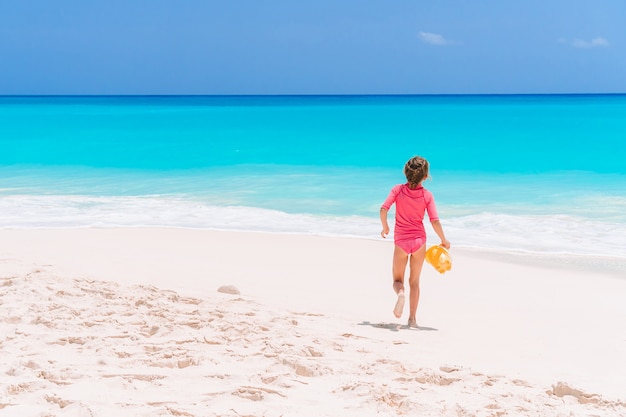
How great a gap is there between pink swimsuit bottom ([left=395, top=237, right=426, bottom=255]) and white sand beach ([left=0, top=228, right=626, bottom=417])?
0.59 m

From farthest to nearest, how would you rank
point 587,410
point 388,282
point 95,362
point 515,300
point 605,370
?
point 388,282 < point 515,300 < point 605,370 < point 95,362 < point 587,410

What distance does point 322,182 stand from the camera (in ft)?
60.2

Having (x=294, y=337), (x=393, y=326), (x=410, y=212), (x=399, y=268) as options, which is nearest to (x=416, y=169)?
(x=410, y=212)

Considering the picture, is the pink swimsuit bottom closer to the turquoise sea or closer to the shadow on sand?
the shadow on sand

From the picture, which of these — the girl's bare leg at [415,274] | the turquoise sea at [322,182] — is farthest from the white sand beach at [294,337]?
the turquoise sea at [322,182]

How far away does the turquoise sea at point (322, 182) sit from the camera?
452 inches

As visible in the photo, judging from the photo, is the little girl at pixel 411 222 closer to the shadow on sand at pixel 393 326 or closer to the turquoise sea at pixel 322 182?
the shadow on sand at pixel 393 326

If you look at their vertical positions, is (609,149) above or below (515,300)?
above

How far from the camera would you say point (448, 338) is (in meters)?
5.32

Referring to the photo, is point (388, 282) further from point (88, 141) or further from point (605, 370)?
point (88, 141)

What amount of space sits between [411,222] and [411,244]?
6.5 inches

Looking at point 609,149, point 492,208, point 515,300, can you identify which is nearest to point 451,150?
point 609,149

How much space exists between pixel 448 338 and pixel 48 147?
2635cm

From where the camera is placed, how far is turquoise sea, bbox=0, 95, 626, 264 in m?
11.5
